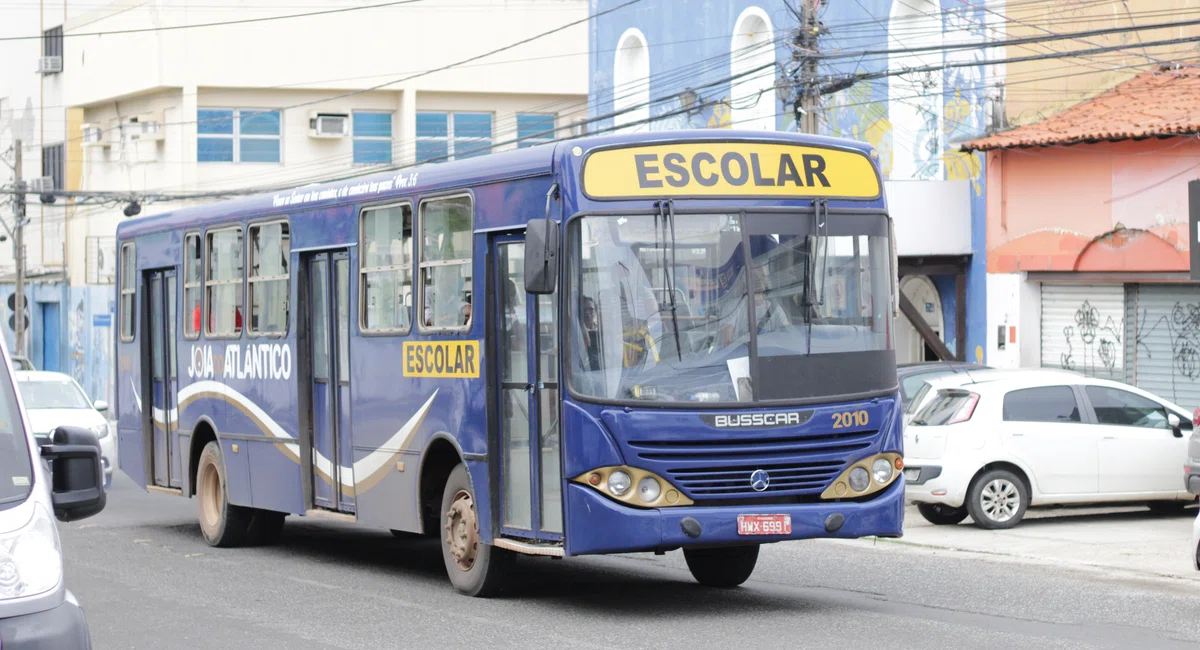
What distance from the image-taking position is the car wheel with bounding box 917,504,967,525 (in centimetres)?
1764

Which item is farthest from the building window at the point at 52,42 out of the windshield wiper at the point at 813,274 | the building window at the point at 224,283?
the windshield wiper at the point at 813,274

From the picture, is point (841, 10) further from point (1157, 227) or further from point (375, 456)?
point (375, 456)

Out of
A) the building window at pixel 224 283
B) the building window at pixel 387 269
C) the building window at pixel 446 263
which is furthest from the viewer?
the building window at pixel 224 283

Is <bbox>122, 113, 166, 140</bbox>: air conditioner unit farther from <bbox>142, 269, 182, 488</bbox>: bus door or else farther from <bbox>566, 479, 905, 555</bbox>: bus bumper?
<bbox>566, 479, 905, 555</bbox>: bus bumper

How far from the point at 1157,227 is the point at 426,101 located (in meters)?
26.3

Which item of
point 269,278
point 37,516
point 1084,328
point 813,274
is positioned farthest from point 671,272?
point 1084,328

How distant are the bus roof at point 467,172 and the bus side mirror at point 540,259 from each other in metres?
Answer: 0.49

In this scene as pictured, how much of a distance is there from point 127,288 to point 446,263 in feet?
23.8

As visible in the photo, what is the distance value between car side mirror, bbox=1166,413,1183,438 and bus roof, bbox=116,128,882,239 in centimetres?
751

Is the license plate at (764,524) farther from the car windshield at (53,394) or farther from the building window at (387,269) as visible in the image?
the car windshield at (53,394)

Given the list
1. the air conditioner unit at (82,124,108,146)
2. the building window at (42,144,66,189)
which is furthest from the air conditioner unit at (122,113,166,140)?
the building window at (42,144,66,189)

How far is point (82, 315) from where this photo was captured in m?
49.3

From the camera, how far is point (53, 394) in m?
23.1

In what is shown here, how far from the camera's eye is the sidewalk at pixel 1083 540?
47.2 feet
